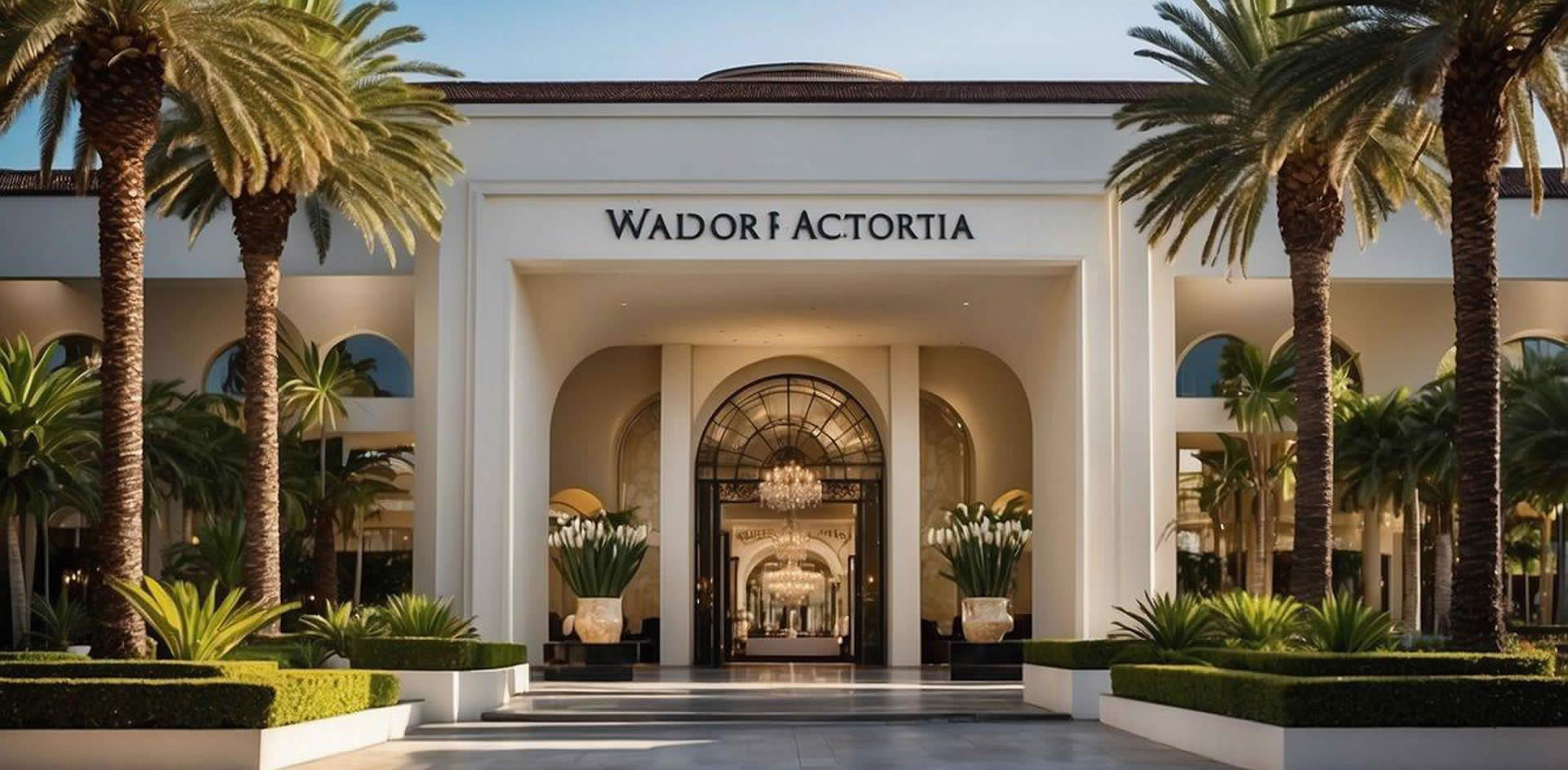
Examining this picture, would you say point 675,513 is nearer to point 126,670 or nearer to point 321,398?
point 321,398

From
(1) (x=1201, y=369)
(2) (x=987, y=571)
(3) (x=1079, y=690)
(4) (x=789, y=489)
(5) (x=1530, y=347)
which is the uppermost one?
(5) (x=1530, y=347)

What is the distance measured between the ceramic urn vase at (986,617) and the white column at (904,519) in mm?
4537

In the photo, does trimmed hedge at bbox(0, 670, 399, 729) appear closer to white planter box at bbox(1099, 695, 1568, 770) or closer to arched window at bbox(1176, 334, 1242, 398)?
white planter box at bbox(1099, 695, 1568, 770)

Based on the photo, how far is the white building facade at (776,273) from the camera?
96.9 feet

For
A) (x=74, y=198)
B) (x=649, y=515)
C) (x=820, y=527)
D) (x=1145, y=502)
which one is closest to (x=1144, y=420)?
(x=1145, y=502)

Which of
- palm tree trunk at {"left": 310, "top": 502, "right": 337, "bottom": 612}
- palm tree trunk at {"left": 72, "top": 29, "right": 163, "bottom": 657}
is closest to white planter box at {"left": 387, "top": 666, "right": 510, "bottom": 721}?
palm tree trunk at {"left": 72, "top": 29, "right": 163, "bottom": 657}

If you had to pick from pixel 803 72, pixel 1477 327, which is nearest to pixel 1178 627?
pixel 1477 327

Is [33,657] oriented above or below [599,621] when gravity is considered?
above

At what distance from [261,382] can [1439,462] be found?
60.6ft

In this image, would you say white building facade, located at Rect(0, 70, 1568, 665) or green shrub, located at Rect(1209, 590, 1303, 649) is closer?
green shrub, located at Rect(1209, 590, 1303, 649)

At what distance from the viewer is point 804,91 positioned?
30.3 m

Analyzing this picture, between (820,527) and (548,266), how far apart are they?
23539 mm

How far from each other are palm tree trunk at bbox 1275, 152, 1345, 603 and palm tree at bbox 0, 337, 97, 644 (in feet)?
55.4

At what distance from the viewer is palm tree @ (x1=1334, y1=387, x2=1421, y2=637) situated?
3116 cm
